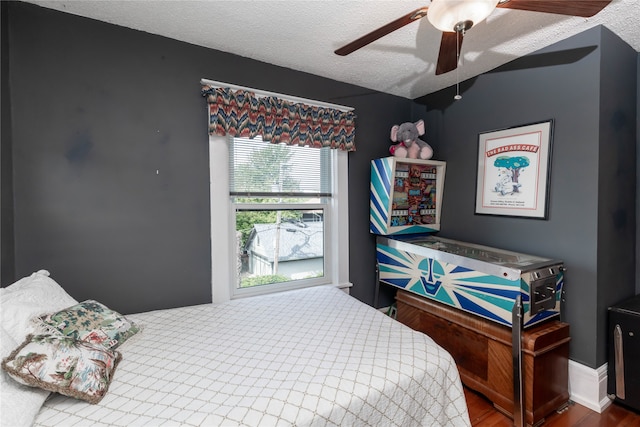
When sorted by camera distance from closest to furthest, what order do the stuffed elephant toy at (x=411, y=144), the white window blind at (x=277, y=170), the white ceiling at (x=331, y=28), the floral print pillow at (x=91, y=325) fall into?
the floral print pillow at (x=91, y=325) → the white ceiling at (x=331, y=28) → the white window blind at (x=277, y=170) → the stuffed elephant toy at (x=411, y=144)

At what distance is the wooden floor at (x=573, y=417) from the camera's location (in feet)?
5.88

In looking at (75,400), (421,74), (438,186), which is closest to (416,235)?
(438,186)

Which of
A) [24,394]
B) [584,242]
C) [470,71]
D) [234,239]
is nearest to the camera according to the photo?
[24,394]

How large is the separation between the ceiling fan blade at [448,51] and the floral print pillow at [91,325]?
89.8 inches

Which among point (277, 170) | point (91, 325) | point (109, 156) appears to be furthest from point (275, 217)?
point (91, 325)

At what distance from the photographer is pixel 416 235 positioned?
288 centimetres

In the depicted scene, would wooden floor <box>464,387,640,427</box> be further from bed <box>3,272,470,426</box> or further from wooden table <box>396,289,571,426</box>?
bed <box>3,272,470,426</box>

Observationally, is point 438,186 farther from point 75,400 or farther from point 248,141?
point 75,400

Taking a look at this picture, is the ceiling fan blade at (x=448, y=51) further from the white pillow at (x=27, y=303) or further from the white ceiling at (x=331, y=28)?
the white pillow at (x=27, y=303)

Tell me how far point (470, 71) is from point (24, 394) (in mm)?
3348

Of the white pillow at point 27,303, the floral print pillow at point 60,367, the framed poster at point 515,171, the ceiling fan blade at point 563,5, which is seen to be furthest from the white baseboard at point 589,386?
the white pillow at point 27,303

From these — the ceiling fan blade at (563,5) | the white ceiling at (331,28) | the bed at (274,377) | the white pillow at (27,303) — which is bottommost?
the bed at (274,377)

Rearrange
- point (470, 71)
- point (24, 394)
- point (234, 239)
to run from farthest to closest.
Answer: point (470, 71) < point (234, 239) < point (24, 394)

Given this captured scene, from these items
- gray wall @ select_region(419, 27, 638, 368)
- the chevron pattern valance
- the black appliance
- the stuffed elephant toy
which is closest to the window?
the chevron pattern valance
